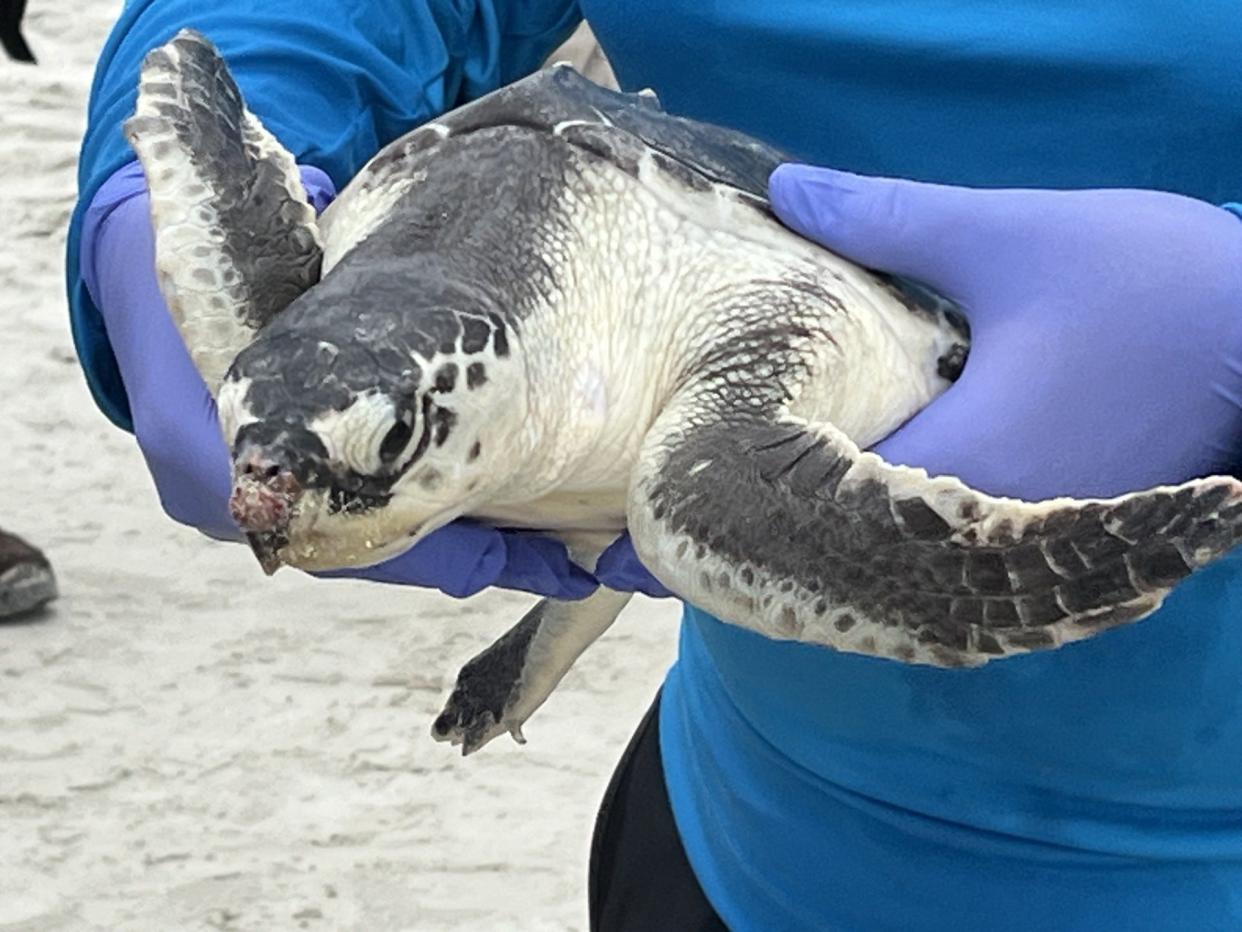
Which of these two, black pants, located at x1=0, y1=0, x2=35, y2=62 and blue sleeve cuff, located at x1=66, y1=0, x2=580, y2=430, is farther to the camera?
black pants, located at x1=0, y1=0, x2=35, y2=62

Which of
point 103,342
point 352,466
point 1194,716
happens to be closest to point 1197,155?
point 1194,716

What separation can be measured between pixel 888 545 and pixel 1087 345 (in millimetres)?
115

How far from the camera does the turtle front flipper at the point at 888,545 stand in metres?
0.50

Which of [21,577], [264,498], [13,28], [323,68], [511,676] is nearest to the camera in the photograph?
[264,498]

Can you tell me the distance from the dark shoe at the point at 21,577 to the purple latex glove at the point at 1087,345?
1475 millimetres

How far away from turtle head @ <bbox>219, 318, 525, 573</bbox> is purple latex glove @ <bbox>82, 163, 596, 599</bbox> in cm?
9

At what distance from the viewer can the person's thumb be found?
2.05 feet

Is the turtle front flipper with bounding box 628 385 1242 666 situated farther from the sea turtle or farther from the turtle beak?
the turtle beak

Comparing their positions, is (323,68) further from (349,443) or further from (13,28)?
(13,28)

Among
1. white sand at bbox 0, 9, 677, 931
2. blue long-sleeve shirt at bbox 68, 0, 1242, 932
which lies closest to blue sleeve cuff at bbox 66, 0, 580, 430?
blue long-sleeve shirt at bbox 68, 0, 1242, 932

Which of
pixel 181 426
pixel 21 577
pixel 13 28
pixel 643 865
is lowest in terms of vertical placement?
pixel 21 577

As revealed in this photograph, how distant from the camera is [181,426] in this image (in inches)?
27.6

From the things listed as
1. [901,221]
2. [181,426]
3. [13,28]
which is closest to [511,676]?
[181,426]

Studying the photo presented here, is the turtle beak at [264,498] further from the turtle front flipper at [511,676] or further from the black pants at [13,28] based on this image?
the black pants at [13,28]
